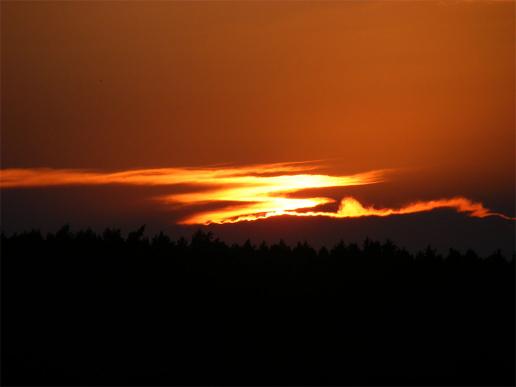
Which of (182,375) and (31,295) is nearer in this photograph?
(182,375)

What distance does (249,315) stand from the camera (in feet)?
99.0

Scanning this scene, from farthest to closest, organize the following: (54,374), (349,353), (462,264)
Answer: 1. (462,264)
2. (349,353)
3. (54,374)

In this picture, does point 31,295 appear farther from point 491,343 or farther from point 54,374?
point 491,343

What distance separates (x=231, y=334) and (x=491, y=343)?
8945 millimetres

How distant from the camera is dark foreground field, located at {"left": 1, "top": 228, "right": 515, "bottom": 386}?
27.5m

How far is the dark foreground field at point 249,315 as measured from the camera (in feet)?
90.3

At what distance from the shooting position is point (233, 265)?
32688 mm

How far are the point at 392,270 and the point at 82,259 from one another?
11.9m

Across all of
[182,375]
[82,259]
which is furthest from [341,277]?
[82,259]

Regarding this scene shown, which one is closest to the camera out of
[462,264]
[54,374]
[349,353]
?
[54,374]

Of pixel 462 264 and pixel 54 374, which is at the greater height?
pixel 462 264

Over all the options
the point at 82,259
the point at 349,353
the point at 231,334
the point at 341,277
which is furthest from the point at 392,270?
the point at 82,259

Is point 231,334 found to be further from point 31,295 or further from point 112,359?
point 31,295

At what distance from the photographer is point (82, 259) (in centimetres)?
3216
